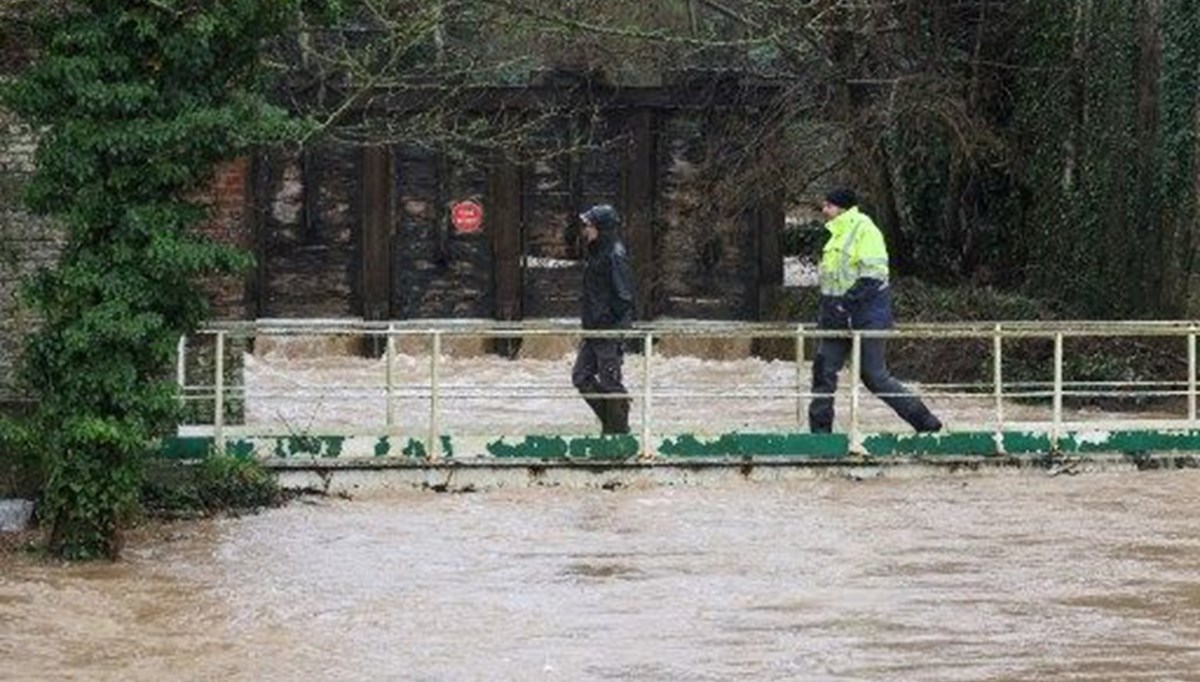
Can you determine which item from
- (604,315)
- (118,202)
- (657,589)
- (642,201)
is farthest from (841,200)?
(642,201)

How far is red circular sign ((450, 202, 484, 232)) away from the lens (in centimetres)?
4072

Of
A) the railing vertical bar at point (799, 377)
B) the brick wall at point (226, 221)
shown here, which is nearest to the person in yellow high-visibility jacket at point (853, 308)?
the railing vertical bar at point (799, 377)

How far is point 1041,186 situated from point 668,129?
6.11 metres

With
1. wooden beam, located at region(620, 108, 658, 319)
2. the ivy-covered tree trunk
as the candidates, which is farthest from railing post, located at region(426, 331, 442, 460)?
wooden beam, located at region(620, 108, 658, 319)

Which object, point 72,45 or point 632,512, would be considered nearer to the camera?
point 72,45

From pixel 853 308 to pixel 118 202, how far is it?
22.5 feet

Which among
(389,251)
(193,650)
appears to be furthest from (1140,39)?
(193,650)

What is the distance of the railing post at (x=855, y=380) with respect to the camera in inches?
949

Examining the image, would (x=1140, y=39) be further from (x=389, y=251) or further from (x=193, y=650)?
(x=193, y=650)

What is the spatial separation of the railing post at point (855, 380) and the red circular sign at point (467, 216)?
54.6ft

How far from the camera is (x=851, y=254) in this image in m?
24.4

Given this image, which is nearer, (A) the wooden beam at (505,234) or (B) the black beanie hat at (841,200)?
(B) the black beanie hat at (841,200)

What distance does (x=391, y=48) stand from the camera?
96.3ft

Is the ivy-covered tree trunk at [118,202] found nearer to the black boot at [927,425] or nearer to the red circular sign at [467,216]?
Answer: the black boot at [927,425]
